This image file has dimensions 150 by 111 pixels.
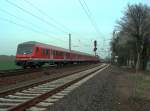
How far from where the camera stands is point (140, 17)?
178 feet

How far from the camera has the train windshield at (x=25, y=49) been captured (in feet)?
130

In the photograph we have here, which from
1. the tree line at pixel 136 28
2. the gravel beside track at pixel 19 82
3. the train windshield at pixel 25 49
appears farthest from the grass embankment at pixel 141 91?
the tree line at pixel 136 28

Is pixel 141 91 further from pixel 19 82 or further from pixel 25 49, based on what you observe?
pixel 25 49

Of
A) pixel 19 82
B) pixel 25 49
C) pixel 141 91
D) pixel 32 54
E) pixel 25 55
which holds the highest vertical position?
pixel 25 49

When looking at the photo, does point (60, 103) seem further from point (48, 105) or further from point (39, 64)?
point (39, 64)

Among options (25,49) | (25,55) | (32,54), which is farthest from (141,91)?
(25,49)

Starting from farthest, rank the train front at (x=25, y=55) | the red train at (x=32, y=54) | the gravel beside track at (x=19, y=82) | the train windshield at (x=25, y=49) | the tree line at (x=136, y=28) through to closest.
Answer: the tree line at (x=136, y=28) < the train windshield at (x=25, y=49) < the red train at (x=32, y=54) < the train front at (x=25, y=55) < the gravel beside track at (x=19, y=82)

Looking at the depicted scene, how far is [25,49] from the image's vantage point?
4034 centimetres

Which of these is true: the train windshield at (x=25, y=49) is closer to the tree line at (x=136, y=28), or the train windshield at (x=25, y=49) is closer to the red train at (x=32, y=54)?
the red train at (x=32, y=54)

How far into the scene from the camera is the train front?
39.1 metres

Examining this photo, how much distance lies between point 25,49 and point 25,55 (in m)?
1.07

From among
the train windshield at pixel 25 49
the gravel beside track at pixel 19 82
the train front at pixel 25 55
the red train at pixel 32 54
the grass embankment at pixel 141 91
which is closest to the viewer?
the grass embankment at pixel 141 91

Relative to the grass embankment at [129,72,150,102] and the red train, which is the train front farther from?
the grass embankment at [129,72,150,102]

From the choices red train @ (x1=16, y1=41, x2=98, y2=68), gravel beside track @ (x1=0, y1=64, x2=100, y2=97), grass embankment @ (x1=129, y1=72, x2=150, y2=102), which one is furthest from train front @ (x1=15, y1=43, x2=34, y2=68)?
grass embankment @ (x1=129, y1=72, x2=150, y2=102)
